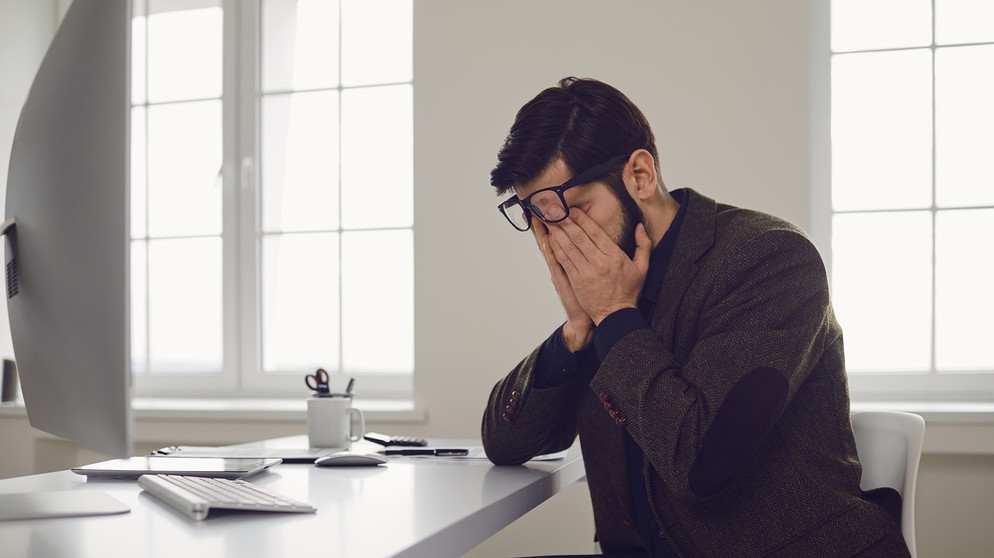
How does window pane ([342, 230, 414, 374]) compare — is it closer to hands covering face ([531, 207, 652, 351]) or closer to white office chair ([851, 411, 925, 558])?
hands covering face ([531, 207, 652, 351])

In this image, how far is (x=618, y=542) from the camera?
4.81ft

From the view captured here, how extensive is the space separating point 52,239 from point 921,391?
2.39 metres

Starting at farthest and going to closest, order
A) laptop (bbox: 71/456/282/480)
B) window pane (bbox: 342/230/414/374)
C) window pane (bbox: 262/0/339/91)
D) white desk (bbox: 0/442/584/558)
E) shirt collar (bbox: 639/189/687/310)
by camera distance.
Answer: window pane (bbox: 262/0/339/91) < window pane (bbox: 342/230/414/374) < shirt collar (bbox: 639/189/687/310) < laptop (bbox: 71/456/282/480) < white desk (bbox: 0/442/584/558)

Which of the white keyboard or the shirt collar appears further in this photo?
the shirt collar

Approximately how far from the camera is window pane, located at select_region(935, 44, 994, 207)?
2.56m

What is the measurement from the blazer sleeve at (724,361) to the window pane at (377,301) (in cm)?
183

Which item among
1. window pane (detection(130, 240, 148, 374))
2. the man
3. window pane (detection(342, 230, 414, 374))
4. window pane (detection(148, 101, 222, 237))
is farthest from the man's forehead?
window pane (detection(130, 240, 148, 374))

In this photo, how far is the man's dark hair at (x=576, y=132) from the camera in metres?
1.39

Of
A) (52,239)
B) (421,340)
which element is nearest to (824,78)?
(421,340)

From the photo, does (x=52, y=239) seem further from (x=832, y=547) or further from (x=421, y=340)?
(x=421, y=340)

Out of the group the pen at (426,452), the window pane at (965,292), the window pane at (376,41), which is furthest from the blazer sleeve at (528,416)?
the window pane at (376,41)

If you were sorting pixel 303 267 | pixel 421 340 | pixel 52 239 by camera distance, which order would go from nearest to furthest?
pixel 52 239, pixel 421 340, pixel 303 267

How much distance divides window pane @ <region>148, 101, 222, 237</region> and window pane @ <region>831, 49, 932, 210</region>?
2.15 m

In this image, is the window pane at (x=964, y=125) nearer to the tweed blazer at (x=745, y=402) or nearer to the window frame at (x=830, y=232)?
the window frame at (x=830, y=232)
